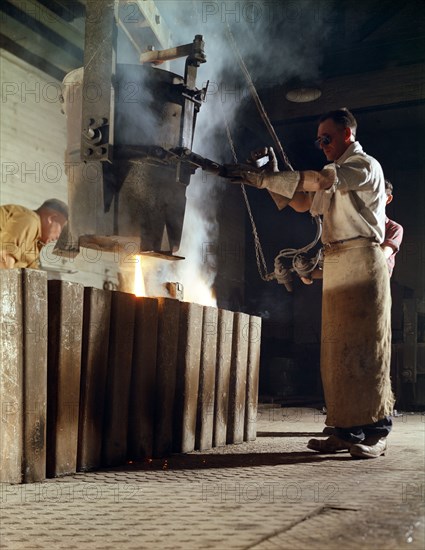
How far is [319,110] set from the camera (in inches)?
344

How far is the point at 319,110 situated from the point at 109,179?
6.23m

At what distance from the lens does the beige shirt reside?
11.1 feet

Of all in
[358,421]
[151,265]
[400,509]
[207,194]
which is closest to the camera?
[400,509]

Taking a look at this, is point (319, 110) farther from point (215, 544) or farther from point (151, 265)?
point (215, 544)

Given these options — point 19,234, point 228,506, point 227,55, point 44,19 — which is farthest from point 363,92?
point 228,506

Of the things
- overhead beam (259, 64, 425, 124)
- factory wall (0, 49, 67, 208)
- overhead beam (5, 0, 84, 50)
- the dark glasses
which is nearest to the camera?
the dark glasses

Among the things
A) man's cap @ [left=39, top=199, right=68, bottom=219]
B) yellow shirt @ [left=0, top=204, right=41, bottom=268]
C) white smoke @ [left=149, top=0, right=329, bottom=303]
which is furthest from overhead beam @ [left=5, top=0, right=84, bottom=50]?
yellow shirt @ [left=0, top=204, right=41, bottom=268]

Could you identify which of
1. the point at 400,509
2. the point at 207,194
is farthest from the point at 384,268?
the point at 207,194

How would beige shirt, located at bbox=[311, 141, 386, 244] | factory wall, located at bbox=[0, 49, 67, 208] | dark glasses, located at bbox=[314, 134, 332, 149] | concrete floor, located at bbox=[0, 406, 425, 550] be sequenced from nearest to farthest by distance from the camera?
concrete floor, located at bbox=[0, 406, 425, 550]
beige shirt, located at bbox=[311, 141, 386, 244]
dark glasses, located at bbox=[314, 134, 332, 149]
factory wall, located at bbox=[0, 49, 67, 208]

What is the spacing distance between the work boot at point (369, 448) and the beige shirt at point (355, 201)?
1.11 metres

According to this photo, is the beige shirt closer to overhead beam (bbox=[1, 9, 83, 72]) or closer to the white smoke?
the white smoke

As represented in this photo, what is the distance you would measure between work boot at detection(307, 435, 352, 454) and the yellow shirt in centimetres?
254

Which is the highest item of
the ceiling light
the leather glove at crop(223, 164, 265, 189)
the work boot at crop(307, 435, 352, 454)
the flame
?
the ceiling light

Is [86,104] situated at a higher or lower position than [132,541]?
higher
